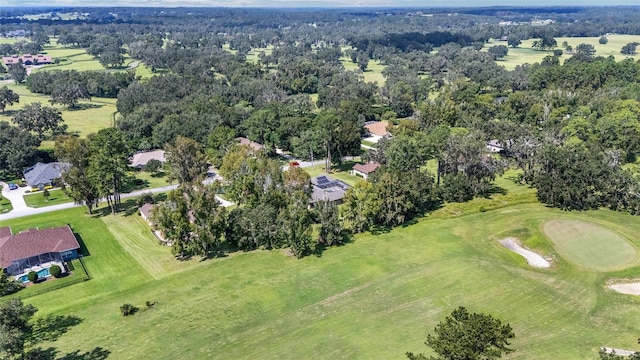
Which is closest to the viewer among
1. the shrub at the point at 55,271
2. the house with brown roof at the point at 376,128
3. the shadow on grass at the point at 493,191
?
the shrub at the point at 55,271

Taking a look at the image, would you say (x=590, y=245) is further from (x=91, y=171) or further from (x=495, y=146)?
(x=91, y=171)

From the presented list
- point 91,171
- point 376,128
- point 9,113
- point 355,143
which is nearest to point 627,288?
point 355,143

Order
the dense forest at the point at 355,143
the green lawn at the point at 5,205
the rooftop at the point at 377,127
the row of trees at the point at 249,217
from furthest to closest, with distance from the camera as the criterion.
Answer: the rooftop at the point at 377,127
the green lawn at the point at 5,205
the dense forest at the point at 355,143
the row of trees at the point at 249,217

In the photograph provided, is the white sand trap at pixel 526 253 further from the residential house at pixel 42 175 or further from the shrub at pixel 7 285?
the residential house at pixel 42 175

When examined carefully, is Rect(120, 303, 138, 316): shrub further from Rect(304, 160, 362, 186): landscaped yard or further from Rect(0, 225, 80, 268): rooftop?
Rect(304, 160, 362, 186): landscaped yard

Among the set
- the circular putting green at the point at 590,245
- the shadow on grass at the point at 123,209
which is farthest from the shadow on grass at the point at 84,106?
the circular putting green at the point at 590,245

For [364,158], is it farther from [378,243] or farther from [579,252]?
[579,252]
